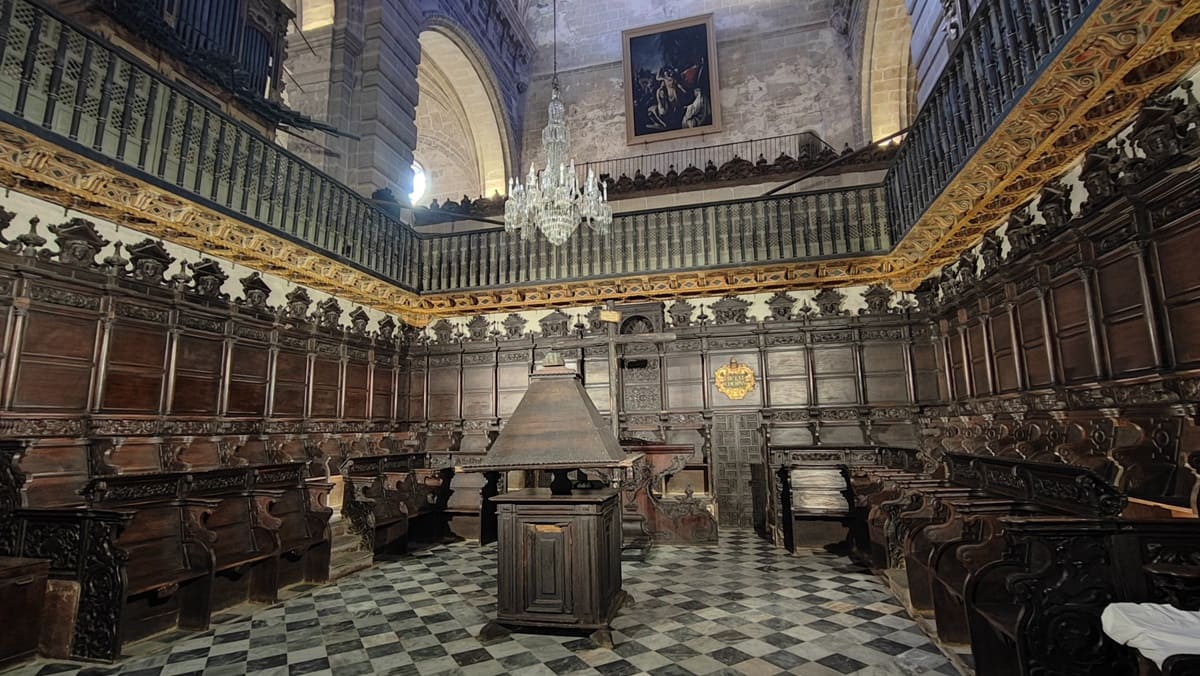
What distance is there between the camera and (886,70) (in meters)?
12.9

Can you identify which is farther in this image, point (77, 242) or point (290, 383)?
point (290, 383)

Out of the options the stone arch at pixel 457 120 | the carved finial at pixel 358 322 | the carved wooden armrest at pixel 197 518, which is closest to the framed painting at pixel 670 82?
the stone arch at pixel 457 120

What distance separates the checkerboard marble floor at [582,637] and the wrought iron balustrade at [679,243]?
5146 millimetres

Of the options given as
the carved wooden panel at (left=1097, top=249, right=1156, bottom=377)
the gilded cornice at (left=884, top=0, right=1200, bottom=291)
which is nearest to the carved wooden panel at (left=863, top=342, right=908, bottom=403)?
the gilded cornice at (left=884, top=0, right=1200, bottom=291)

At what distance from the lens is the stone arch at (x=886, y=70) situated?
40.5 feet

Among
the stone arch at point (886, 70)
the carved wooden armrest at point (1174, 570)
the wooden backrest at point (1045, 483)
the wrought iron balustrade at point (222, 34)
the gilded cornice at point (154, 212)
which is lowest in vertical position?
the carved wooden armrest at point (1174, 570)

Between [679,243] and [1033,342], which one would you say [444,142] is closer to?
[679,243]

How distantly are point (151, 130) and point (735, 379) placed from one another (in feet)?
28.0

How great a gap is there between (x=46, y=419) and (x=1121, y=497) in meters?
8.14

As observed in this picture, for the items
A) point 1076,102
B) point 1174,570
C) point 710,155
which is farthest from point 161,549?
point 710,155

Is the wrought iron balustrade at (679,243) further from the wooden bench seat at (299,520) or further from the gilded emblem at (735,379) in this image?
the wooden bench seat at (299,520)

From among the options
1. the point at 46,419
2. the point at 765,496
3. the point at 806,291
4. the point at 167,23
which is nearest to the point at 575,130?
the point at 806,291

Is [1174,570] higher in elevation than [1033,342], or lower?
lower

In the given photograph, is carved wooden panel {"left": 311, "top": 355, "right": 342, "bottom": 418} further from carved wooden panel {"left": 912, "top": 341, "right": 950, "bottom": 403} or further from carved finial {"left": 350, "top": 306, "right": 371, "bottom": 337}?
carved wooden panel {"left": 912, "top": 341, "right": 950, "bottom": 403}
